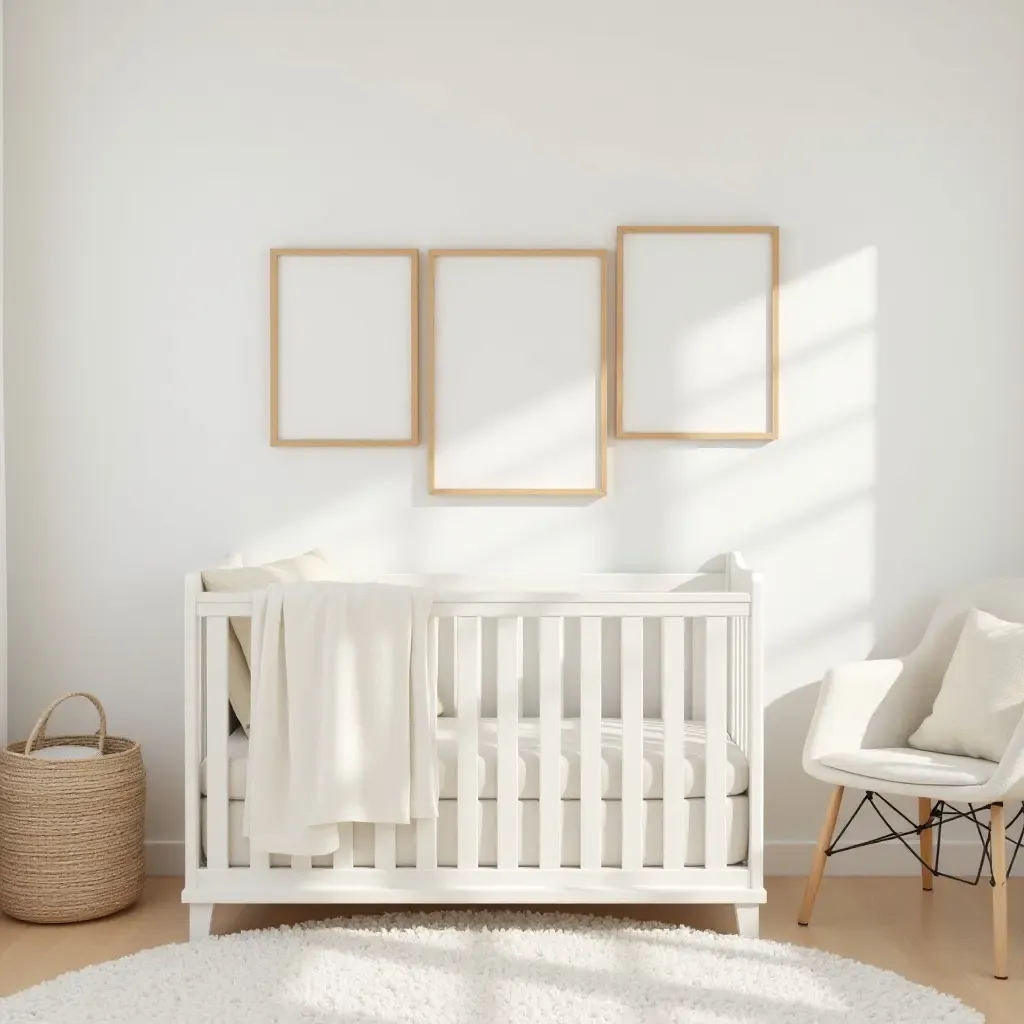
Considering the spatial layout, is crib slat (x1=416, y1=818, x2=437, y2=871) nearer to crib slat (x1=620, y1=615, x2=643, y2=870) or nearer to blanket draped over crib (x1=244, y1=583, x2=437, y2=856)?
blanket draped over crib (x1=244, y1=583, x2=437, y2=856)

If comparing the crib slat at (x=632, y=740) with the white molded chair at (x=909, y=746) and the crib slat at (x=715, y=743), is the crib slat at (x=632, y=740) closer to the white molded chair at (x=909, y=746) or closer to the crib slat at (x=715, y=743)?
the crib slat at (x=715, y=743)

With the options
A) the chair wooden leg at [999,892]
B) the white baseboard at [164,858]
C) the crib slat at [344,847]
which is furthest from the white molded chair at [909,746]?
the white baseboard at [164,858]

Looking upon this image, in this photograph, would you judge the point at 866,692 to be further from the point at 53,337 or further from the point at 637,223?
the point at 53,337

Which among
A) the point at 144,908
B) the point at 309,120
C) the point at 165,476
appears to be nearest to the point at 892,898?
the point at 144,908

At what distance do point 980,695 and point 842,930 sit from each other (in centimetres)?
60

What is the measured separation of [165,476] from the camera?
113 inches

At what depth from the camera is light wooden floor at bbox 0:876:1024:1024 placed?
219 cm

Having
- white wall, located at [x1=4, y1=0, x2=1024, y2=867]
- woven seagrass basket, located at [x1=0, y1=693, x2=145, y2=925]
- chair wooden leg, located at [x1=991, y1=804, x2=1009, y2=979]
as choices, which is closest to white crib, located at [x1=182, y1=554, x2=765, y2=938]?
woven seagrass basket, located at [x1=0, y1=693, x2=145, y2=925]

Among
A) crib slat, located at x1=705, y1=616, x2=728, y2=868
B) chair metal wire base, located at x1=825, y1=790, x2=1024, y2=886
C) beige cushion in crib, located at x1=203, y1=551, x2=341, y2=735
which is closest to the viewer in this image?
crib slat, located at x1=705, y1=616, x2=728, y2=868

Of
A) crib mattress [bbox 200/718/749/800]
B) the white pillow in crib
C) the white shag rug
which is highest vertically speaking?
the white pillow in crib

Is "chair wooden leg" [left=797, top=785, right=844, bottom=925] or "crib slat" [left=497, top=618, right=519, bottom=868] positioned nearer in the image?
"crib slat" [left=497, top=618, right=519, bottom=868]

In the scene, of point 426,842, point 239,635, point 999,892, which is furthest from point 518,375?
point 999,892

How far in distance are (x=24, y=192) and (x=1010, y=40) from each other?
99.5 inches

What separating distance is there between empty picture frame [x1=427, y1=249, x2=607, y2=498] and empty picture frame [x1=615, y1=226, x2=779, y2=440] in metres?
0.08
